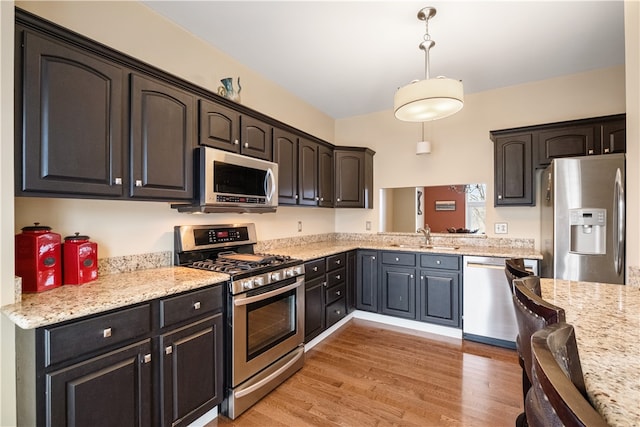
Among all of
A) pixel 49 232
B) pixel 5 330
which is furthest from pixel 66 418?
pixel 49 232

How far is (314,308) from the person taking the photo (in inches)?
114

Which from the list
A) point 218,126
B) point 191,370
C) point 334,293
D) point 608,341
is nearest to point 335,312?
point 334,293

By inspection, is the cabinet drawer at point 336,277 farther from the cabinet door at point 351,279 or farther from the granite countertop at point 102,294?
the granite countertop at point 102,294

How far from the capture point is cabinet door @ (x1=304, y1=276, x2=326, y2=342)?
9.12ft

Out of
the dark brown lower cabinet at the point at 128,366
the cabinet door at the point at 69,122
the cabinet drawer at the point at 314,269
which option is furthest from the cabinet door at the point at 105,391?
the cabinet drawer at the point at 314,269

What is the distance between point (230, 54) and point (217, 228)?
1.59 metres

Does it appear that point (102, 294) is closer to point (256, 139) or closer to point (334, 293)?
point (256, 139)

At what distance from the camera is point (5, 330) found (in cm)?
125

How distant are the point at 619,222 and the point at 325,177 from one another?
268 cm

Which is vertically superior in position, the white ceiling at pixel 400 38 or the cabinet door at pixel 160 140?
the white ceiling at pixel 400 38

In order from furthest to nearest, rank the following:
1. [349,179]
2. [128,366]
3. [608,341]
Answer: [349,179] < [128,366] < [608,341]

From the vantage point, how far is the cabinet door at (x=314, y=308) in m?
2.78

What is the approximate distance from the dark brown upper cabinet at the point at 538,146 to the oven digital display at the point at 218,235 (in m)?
2.70

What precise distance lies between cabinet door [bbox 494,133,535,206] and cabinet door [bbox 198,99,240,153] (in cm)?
269
